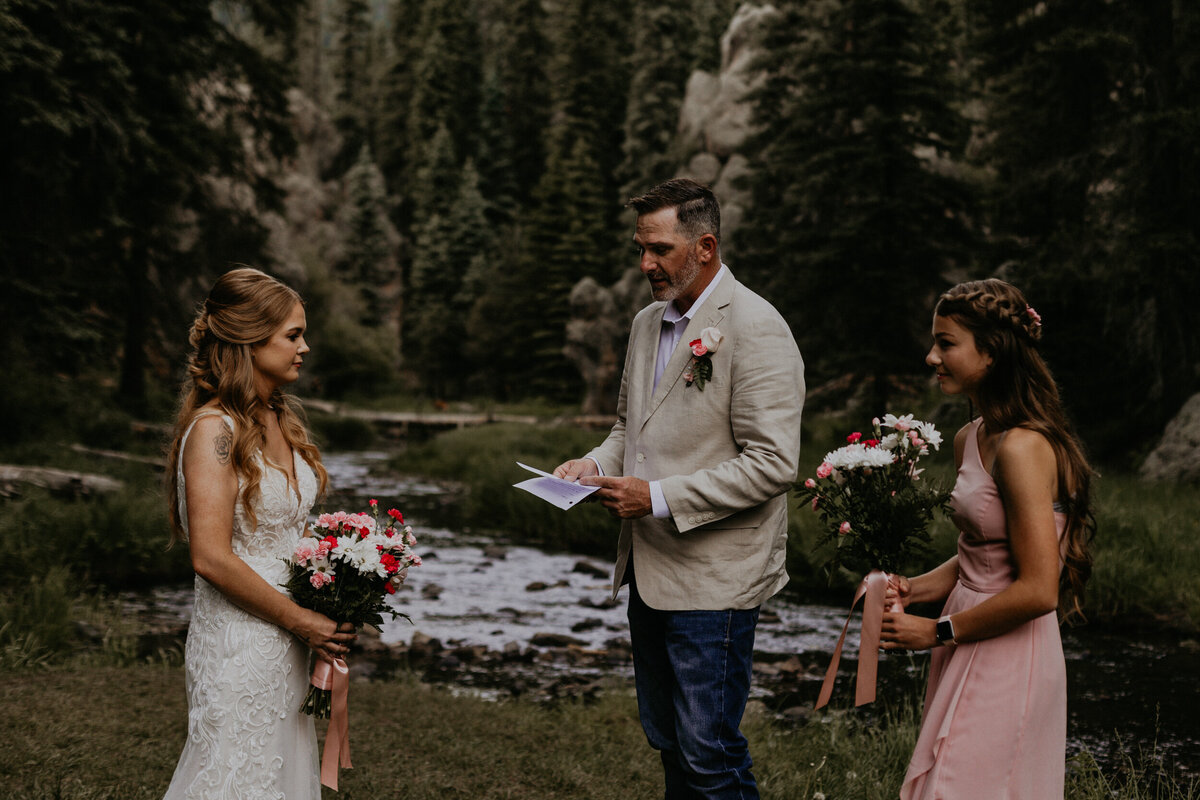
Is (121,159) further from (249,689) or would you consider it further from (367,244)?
(367,244)

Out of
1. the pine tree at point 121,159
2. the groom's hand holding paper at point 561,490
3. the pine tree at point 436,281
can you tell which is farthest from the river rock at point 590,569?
the pine tree at point 436,281

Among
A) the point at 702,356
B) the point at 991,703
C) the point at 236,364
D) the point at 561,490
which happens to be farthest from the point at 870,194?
the point at 236,364

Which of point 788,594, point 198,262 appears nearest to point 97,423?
point 198,262

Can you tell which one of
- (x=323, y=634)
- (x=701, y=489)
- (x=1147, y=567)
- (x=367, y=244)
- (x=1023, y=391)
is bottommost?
(x=1147, y=567)

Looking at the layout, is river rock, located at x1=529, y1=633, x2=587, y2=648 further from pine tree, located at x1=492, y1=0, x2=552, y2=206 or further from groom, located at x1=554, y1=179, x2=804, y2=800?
pine tree, located at x1=492, y1=0, x2=552, y2=206

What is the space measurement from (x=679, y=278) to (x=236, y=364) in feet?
5.07

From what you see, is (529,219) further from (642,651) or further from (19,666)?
(642,651)

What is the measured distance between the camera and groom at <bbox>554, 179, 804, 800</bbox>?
129 inches

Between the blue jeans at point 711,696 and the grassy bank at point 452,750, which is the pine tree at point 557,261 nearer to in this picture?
the grassy bank at point 452,750

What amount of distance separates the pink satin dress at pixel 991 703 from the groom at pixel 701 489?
2.05ft

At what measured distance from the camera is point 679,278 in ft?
11.5

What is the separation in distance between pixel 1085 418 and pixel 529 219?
3628 centimetres

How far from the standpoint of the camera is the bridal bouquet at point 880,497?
3100 millimetres

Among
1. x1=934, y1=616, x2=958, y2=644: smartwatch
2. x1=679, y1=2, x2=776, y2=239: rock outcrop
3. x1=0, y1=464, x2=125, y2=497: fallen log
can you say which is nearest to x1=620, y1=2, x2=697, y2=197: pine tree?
x1=679, y1=2, x2=776, y2=239: rock outcrop
